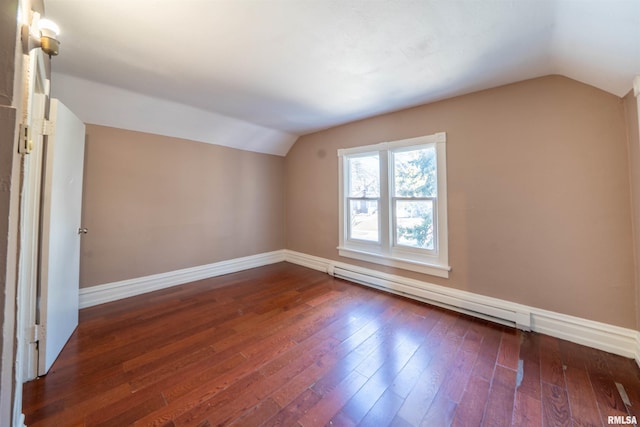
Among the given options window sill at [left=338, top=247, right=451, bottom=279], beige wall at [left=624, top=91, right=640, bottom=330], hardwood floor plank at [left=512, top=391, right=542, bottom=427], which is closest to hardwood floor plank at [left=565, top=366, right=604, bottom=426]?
hardwood floor plank at [left=512, top=391, right=542, bottom=427]

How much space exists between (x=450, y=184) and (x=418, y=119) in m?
0.92

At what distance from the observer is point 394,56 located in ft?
6.48

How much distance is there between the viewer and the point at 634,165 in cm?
182

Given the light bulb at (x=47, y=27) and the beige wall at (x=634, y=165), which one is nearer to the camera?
the light bulb at (x=47, y=27)

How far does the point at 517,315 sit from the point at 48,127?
4.25 metres

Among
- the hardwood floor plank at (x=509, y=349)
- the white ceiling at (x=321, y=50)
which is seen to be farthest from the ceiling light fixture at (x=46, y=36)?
the hardwood floor plank at (x=509, y=349)

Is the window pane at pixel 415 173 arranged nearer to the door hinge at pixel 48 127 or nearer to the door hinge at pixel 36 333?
the door hinge at pixel 48 127

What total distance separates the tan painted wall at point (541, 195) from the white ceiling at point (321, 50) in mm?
211

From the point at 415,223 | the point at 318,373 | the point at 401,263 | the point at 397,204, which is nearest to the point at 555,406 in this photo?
the point at 318,373

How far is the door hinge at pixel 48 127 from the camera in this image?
1.73 metres

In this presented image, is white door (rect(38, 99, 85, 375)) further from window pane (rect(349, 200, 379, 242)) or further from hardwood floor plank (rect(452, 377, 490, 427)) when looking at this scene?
window pane (rect(349, 200, 379, 242))

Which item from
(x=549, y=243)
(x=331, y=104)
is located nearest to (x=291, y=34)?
(x=331, y=104)

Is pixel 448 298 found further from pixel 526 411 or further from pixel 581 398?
pixel 526 411

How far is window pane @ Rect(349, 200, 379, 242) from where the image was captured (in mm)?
3635
